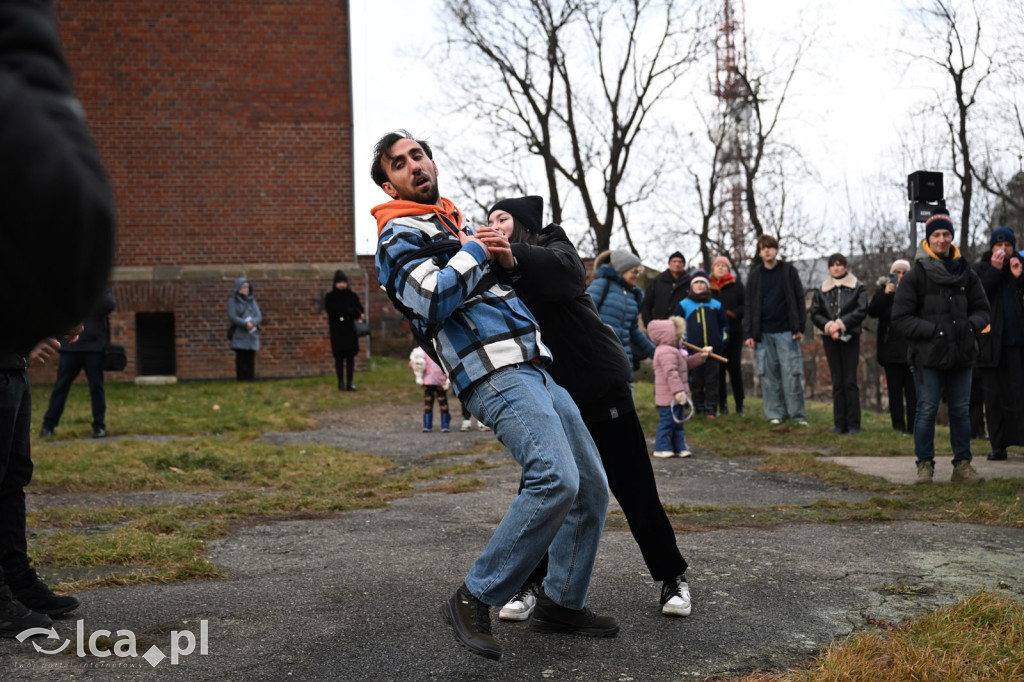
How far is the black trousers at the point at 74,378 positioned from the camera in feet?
37.5

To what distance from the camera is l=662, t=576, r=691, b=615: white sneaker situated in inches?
169

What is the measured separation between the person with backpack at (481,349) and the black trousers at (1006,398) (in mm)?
7305

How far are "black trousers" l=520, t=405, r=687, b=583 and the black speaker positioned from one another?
28.9 ft

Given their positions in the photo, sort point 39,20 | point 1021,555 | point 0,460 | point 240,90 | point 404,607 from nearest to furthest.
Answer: point 39,20 < point 0,460 < point 404,607 < point 1021,555 < point 240,90

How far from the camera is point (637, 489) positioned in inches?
174

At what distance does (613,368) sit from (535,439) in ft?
2.82

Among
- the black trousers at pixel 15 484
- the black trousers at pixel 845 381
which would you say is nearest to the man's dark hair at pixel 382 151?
the black trousers at pixel 15 484

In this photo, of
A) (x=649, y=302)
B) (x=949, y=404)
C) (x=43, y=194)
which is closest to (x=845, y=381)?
(x=649, y=302)

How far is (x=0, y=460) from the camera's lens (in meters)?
4.21

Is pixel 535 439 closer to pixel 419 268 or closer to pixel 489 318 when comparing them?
pixel 489 318

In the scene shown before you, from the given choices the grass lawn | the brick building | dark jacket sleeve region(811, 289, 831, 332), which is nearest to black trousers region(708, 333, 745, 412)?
the grass lawn

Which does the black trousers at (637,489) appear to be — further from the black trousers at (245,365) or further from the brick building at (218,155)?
the brick building at (218,155)

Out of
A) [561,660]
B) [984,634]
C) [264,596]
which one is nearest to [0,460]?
[264,596]

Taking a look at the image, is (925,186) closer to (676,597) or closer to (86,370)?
(676,597)
